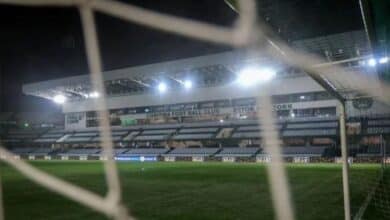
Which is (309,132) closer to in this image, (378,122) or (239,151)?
(378,122)

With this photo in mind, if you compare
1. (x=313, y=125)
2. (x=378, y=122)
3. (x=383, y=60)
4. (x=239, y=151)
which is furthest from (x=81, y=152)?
(x=383, y=60)

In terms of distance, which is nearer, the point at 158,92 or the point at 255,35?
the point at 255,35

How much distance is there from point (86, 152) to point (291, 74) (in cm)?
1871

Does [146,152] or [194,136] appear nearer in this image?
[194,136]

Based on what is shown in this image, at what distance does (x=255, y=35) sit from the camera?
81cm

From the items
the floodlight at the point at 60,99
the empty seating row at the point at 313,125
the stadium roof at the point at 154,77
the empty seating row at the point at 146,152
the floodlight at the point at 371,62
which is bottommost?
the empty seating row at the point at 146,152

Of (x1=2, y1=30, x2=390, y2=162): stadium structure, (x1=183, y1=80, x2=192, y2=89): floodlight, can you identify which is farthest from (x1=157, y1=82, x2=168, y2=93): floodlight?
(x1=183, y1=80, x2=192, y2=89): floodlight

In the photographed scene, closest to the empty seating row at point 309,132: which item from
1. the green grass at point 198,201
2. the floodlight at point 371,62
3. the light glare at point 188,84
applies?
the light glare at point 188,84

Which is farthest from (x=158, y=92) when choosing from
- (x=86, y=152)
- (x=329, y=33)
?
(x=329, y=33)

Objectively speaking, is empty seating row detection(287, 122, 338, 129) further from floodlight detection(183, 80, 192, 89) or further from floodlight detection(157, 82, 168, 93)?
floodlight detection(157, 82, 168, 93)

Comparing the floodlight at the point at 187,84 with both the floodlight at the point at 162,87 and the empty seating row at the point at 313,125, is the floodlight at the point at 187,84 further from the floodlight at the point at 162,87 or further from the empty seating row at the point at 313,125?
the empty seating row at the point at 313,125

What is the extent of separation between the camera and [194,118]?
110ft

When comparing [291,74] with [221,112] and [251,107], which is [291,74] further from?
[221,112]

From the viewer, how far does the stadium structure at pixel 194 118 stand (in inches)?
1021
